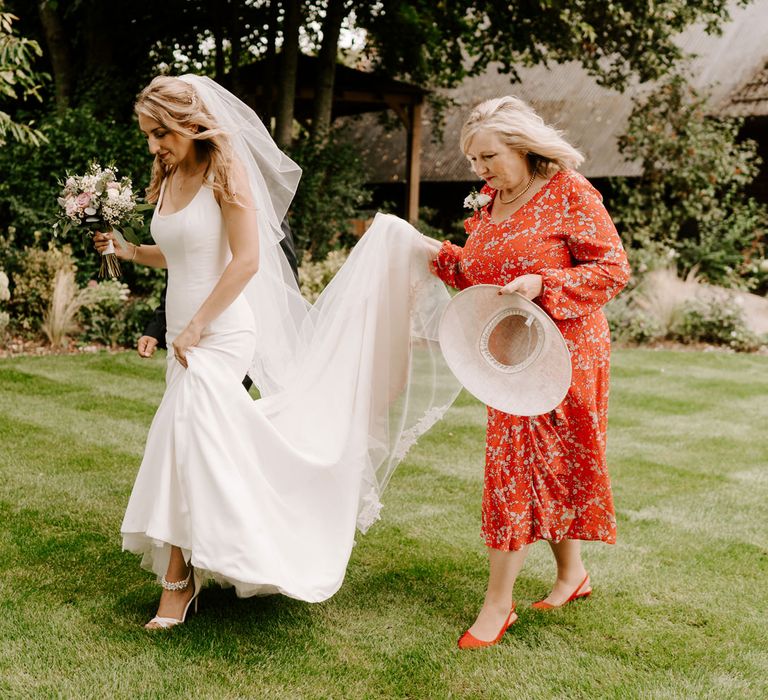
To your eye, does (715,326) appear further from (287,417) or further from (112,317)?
(287,417)

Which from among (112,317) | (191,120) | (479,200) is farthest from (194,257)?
(112,317)

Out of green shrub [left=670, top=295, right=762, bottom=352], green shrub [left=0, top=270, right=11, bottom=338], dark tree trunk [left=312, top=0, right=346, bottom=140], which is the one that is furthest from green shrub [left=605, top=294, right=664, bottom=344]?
green shrub [left=0, top=270, right=11, bottom=338]

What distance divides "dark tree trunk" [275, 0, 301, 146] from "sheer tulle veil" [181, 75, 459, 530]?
9759 mm

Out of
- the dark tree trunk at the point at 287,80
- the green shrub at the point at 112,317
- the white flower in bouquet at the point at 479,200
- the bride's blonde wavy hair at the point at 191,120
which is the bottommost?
the green shrub at the point at 112,317

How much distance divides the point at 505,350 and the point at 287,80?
10845 mm

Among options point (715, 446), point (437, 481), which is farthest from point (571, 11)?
point (437, 481)

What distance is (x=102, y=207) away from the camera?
3840mm

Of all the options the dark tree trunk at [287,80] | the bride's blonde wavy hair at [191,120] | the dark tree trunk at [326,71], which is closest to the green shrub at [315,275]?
the dark tree trunk at [287,80]

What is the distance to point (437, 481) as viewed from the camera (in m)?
5.81

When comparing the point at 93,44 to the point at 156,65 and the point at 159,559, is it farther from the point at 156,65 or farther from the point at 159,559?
the point at 159,559

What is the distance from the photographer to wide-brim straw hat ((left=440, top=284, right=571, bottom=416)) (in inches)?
129

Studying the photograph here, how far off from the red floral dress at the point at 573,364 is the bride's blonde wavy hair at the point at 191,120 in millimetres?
1019

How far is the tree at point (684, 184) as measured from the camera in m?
14.8

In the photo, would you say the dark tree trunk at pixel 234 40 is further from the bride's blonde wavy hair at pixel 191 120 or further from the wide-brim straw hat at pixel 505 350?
the wide-brim straw hat at pixel 505 350
